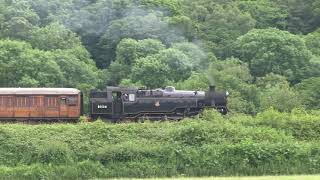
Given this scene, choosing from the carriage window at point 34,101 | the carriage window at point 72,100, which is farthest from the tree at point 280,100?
the carriage window at point 34,101

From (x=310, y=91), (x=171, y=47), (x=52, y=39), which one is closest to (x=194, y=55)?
(x=171, y=47)

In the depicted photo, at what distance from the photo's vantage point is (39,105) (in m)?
40.9

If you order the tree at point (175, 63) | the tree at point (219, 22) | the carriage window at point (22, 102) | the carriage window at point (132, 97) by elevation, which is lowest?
the carriage window at point (22, 102)

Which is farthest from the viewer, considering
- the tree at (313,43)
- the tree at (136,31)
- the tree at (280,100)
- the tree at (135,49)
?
the tree at (136,31)

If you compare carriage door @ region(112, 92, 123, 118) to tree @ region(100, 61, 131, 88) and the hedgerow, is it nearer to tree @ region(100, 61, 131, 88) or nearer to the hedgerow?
the hedgerow

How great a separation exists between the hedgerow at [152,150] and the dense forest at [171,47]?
1810 centimetres

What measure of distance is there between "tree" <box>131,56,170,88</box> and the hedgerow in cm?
2955

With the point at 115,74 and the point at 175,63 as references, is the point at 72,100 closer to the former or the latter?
the point at 175,63

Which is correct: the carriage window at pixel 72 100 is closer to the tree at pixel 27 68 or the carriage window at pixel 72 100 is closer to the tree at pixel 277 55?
the tree at pixel 27 68

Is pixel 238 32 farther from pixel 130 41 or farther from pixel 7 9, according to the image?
pixel 7 9

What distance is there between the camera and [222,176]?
30953 mm

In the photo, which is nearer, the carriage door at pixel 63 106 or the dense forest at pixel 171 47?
the carriage door at pixel 63 106

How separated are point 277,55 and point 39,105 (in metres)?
38.4

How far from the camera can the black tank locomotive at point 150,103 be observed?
40.5 meters
